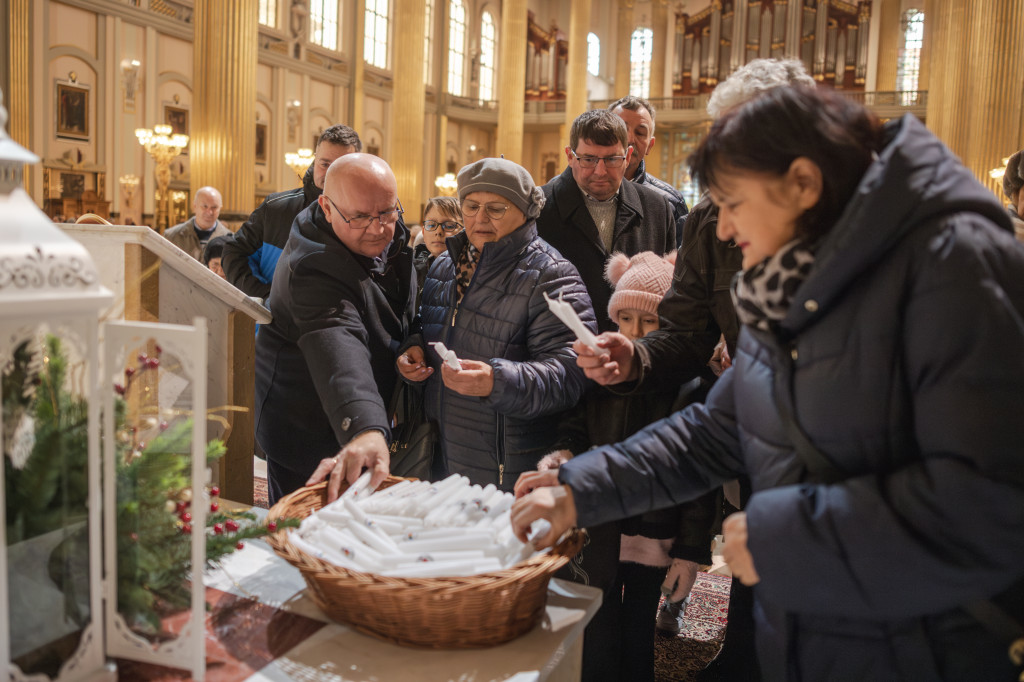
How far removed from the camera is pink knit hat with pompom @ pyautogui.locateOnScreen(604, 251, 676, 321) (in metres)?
2.18

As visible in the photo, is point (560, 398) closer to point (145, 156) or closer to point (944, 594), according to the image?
point (944, 594)

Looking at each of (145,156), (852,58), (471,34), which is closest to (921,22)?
(852,58)

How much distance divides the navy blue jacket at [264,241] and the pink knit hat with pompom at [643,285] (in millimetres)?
1717

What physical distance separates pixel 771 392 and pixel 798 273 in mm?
170

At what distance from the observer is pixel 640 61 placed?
23.7 meters

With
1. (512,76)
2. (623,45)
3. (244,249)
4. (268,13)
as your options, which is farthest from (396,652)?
(623,45)

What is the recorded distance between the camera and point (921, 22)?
21219 mm

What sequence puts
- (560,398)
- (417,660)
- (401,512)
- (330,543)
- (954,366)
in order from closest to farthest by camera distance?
(954,366), (417,660), (330,543), (401,512), (560,398)

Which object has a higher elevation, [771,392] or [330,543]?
[771,392]

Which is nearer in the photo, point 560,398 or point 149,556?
point 149,556

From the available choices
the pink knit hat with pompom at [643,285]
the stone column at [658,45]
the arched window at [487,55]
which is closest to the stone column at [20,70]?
the pink knit hat with pompom at [643,285]

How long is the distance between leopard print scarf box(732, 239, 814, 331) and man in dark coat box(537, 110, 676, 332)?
147 cm

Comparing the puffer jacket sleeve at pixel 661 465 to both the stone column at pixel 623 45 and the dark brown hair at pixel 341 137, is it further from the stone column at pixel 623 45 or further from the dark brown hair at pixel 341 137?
the stone column at pixel 623 45

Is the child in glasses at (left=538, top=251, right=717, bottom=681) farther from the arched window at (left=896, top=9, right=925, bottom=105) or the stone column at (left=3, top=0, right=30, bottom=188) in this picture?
the arched window at (left=896, top=9, right=925, bottom=105)
